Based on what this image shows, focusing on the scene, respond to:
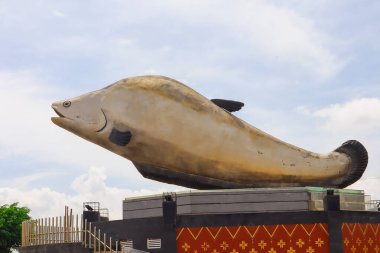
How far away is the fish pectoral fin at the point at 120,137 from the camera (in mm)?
23859

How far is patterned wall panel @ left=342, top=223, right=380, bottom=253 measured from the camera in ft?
75.7

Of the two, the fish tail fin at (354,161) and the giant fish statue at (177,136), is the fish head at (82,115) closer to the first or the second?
the giant fish statue at (177,136)

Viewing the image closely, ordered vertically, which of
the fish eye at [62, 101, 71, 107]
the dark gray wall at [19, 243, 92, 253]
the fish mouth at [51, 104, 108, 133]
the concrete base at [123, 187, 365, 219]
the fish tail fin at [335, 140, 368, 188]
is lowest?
the dark gray wall at [19, 243, 92, 253]

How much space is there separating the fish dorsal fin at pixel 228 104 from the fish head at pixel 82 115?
5.42 metres

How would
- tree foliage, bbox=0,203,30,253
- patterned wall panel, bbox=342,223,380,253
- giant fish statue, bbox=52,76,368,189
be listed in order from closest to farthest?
patterned wall panel, bbox=342,223,380,253 < giant fish statue, bbox=52,76,368,189 < tree foliage, bbox=0,203,30,253

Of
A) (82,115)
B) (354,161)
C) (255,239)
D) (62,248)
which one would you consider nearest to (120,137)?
(82,115)

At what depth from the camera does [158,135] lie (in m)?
24.0

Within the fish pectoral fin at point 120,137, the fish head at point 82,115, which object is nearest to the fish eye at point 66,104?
the fish head at point 82,115

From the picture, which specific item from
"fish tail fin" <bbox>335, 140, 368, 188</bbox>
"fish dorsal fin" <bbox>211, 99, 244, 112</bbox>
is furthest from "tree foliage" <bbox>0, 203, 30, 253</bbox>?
"fish tail fin" <bbox>335, 140, 368, 188</bbox>

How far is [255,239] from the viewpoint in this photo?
878 inches

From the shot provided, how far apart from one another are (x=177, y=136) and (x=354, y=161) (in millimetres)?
8855

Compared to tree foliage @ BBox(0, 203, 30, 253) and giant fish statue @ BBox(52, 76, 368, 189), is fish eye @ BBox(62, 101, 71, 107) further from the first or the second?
tree foliage @ BBox(0, 203, 30, 253)

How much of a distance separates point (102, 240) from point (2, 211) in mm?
29383

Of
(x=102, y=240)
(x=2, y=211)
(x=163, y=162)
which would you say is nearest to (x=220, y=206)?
(x=163, y=162)
